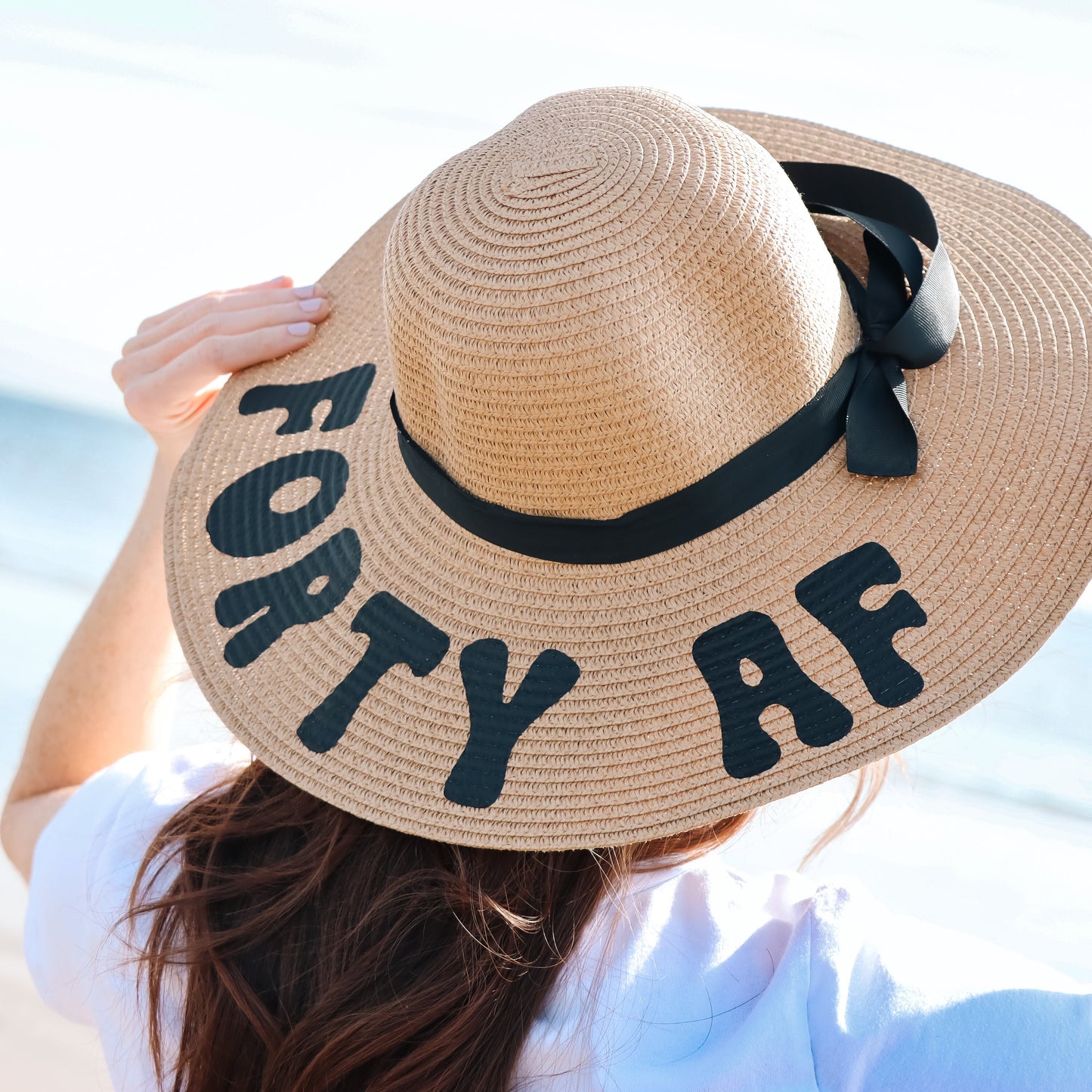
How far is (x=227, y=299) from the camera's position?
138 centimetres

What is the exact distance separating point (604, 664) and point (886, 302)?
0.50m

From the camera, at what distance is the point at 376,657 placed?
1.07 metres

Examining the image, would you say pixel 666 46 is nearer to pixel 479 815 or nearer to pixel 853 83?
pixel 853 83

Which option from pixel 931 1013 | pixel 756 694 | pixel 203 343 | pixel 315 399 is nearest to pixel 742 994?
pixel 931 1013

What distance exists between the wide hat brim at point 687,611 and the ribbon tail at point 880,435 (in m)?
0.02

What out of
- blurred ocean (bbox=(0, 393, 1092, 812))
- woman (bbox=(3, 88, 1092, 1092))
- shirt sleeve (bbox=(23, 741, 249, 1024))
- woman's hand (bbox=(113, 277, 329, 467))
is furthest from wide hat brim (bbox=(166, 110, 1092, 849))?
blurred ocean (bbox=(0, 393, 1092, 812))

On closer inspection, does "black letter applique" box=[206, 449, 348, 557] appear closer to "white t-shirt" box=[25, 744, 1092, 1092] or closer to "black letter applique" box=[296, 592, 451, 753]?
"black letter applique" box=[296, 592, 451, 753]

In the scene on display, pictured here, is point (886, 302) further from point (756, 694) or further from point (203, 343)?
point (203, 343)

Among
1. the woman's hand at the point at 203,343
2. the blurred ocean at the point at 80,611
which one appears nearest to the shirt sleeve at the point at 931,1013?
the woman's hand at the point at 203,343

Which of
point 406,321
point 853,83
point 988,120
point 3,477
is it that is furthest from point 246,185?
point 406,321

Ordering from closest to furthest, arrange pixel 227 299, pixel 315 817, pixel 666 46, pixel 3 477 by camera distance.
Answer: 1. pixel 315 817
2. pixel 227 299
3. pixel 3 477
4. pixel 666 46

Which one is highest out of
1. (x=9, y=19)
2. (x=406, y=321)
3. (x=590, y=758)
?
(x=406, y=321)

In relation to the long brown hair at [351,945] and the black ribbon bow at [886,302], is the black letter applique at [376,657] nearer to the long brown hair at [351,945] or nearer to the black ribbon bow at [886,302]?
the long brown hair at [351,945]

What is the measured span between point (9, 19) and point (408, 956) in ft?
31.1
